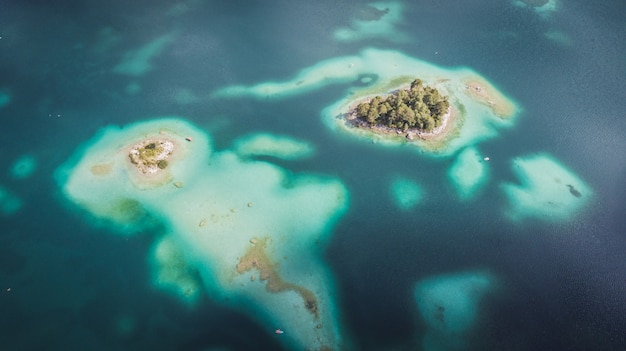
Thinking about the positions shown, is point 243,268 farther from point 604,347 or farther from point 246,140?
point 604,347

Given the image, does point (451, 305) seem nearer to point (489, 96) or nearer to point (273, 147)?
point (273, 147)

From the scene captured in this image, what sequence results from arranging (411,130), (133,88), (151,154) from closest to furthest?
(151,154), (411,130), (133,88)

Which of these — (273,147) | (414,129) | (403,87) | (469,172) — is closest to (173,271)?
(273,147)

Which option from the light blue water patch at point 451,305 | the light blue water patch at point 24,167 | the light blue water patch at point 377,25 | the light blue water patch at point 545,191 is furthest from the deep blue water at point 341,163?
the light blue water patch at point 377,25

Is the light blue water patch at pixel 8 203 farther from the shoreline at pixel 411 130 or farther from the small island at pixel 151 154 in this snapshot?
the shoreline at pixel 411 130

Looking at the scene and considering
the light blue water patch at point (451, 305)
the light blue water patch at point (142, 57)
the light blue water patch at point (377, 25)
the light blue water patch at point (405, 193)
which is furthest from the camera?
the light blue water patch at point (377, 25)

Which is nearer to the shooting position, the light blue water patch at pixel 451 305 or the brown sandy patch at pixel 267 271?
the light blue water patch at pixel 451 305
